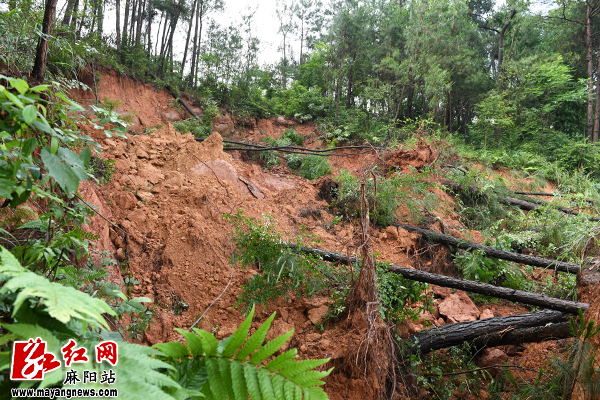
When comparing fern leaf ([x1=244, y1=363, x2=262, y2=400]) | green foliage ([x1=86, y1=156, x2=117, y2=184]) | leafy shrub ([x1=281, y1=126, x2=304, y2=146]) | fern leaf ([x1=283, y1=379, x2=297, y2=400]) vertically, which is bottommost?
fern leaf ([x1=283, y1=379, x2=297, y2=400])

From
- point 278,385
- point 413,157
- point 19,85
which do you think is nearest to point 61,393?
point 278,385

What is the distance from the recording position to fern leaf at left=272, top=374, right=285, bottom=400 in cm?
109

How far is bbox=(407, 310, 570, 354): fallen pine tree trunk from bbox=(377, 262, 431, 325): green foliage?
0.95ft

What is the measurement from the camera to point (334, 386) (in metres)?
2.94

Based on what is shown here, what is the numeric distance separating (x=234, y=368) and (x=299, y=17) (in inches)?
907

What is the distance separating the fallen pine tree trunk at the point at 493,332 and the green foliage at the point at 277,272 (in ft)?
3.65

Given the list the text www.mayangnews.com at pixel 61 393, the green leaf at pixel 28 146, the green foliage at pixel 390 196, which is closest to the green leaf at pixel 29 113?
the green leaf at pixel 28 146

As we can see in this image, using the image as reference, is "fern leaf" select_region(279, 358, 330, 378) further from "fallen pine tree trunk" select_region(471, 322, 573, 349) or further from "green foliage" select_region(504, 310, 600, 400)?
"fallen pine tree trunk" select_region(471, 322, 573, 349)

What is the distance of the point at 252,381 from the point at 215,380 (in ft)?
0.46

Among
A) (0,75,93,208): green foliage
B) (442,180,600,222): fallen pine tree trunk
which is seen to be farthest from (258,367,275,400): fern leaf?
(442,180,600,222): fallen pine tree trunk

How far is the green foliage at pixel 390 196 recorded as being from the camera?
19.4 ft

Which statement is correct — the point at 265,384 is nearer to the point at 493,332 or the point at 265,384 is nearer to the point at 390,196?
the point at 493,332

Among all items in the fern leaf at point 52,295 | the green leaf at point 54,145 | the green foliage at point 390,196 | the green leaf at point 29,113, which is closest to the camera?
the fern leaf at point 52,295

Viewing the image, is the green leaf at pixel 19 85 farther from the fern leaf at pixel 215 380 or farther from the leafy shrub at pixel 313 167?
the leafy shrub at pixel 313 167
